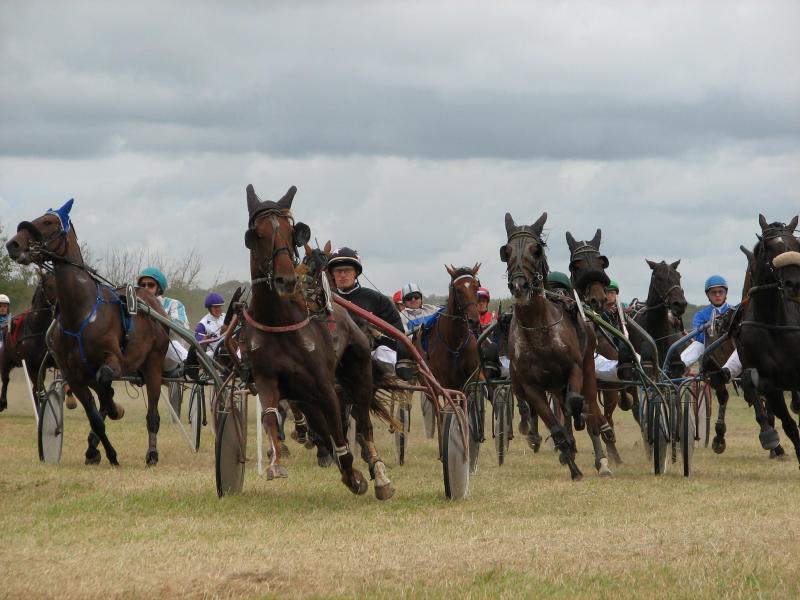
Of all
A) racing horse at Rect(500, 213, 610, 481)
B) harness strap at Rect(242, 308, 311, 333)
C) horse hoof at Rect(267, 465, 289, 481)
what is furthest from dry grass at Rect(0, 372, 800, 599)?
harness strap at Rect(242, 308, 311, 333)

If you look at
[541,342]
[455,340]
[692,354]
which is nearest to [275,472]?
[541,342]

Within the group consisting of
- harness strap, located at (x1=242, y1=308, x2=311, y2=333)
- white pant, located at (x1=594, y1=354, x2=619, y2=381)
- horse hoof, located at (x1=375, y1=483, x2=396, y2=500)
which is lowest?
horse hoof, located at (x1=375, y1=483, x2=396, y2=500)

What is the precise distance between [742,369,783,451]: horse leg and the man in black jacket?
3.09 m

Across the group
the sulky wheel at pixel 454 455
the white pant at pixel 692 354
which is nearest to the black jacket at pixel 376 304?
the sulky wheel at pixel 454 455

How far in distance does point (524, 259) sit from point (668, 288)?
18.3 feet

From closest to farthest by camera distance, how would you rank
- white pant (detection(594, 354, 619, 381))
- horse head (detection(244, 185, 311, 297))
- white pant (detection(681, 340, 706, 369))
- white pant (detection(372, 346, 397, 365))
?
horse head (detection(244, 185, 311, 297)) → white pant (detection(372, 346, 397, 365)) → white pant (detection(594, 354, 619, 381)) → white pant (detection(681, 340, 706, 369))

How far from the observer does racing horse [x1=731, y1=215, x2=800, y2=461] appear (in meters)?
12.2

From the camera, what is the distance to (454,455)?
34.3 ft

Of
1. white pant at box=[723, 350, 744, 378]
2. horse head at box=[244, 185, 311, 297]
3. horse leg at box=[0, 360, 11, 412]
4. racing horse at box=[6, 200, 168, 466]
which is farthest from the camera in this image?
horse leg at box=[0, 360, 11, 412]

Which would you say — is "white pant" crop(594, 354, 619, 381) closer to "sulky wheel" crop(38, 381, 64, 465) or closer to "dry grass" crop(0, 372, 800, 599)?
"dry grass" crop(0, 372, 800, 599)

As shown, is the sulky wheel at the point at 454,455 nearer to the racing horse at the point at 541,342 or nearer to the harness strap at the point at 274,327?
the harness strap at the point at 274,327

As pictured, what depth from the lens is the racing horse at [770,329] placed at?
1216 cm

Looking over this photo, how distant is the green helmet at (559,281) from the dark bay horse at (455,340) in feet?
7.86

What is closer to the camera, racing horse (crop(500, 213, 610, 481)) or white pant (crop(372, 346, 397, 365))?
racing horse (crop(500, 213, 610, 481))
